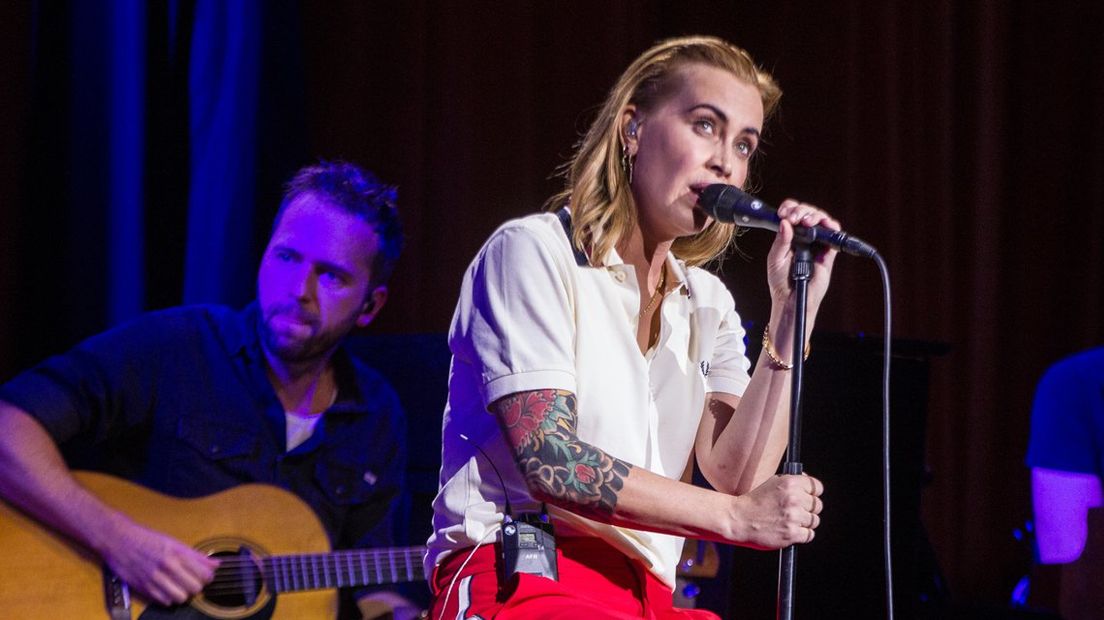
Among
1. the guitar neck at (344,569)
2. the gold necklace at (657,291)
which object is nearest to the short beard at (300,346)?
the guitar neck at (344,569)

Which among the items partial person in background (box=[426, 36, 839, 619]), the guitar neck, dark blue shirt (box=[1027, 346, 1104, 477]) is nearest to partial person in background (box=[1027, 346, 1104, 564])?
dark blue shirt (box=[1027, 346, 1104, 477])

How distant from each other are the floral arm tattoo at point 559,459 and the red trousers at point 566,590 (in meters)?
0.14

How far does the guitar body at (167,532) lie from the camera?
9.58 ft

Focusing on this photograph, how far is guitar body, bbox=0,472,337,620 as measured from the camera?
2920 mm

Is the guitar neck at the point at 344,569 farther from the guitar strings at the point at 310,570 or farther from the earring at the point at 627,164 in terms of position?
the earring at the point at 627,164

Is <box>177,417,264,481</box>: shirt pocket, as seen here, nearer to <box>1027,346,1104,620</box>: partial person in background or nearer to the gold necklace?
the gold necklace

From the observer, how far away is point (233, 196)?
3787 mm

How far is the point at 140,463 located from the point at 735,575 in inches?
78.3

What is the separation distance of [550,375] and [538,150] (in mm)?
2489

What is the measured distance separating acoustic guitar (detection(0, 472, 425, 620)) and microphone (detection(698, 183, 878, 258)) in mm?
1646

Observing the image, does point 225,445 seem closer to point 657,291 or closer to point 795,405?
point 657,291

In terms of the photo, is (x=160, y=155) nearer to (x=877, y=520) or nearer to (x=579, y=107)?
(x=579, y=107)

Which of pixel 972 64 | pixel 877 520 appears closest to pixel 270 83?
pixel 877 520

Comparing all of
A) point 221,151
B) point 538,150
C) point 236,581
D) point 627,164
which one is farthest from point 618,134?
point 538,150
